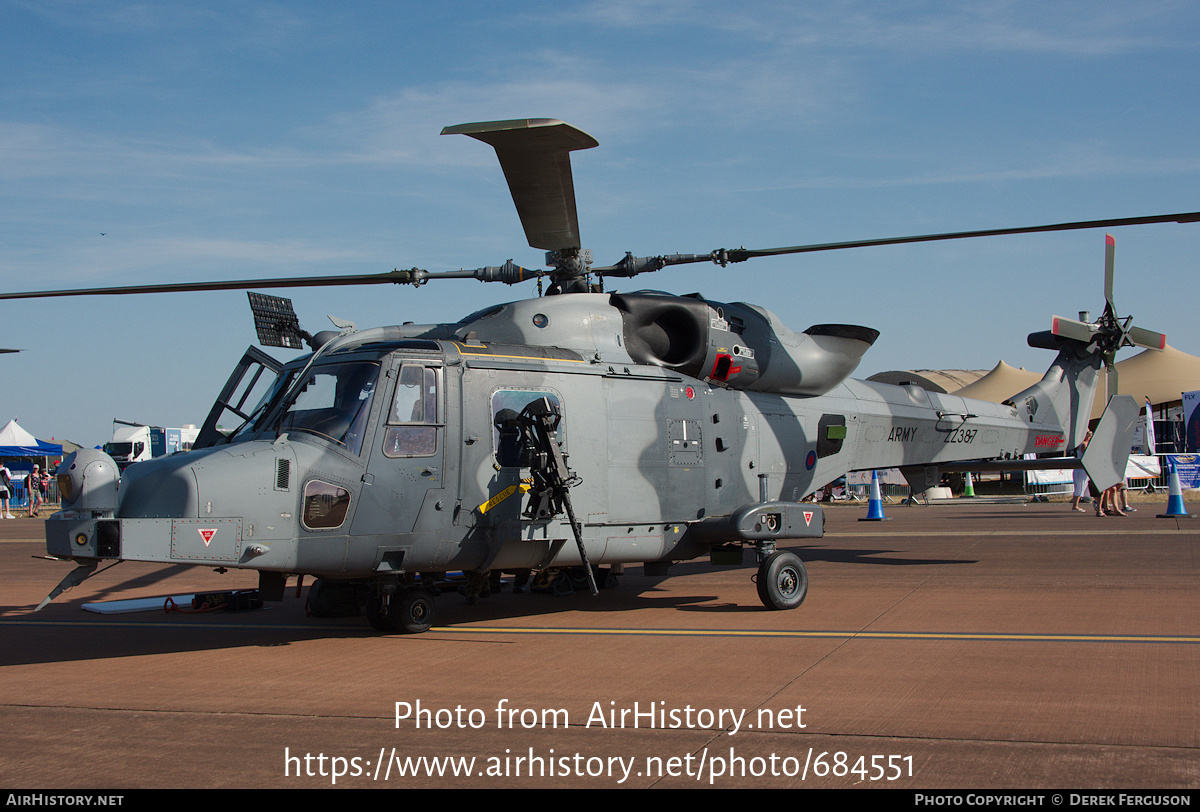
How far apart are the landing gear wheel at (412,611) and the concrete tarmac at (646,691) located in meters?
0.13

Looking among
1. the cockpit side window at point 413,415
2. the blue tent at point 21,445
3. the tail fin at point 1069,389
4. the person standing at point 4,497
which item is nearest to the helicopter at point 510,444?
the cockpit side window at point 413,415

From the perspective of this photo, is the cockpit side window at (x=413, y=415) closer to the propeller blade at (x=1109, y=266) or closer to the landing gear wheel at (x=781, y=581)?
the landing gear wheel at (x=781, y=581)

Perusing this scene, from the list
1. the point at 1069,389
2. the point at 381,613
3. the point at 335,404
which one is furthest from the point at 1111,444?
the point at 335,404

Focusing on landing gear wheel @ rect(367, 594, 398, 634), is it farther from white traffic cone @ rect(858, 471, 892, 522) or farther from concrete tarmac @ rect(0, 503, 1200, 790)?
white traffic cone @ rect(858, 471, 892, 522)

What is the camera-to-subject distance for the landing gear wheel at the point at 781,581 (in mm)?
9555

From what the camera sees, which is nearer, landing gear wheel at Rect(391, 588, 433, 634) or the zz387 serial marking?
landing gear wheel at Rect(391, 588, 433, 634)

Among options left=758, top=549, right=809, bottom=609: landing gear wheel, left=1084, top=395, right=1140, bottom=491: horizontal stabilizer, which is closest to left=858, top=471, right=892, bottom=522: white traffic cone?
left=1084, top=395, right=1140, bottom=491: horizontal stabilizer

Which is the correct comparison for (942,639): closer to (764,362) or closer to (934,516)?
(764,362)

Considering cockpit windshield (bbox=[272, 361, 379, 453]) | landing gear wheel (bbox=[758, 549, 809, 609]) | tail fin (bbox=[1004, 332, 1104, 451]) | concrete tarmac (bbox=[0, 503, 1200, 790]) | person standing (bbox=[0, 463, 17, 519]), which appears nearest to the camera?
concrete tarmac (bbox=[0, 503, 1200, 790])

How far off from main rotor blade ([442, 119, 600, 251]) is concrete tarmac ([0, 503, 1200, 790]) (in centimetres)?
368

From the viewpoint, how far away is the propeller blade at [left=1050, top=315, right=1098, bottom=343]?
49.6 feet

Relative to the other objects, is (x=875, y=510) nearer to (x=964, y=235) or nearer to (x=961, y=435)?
(x=961, y=435)

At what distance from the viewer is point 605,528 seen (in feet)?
30.2

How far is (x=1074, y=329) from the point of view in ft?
50.1
